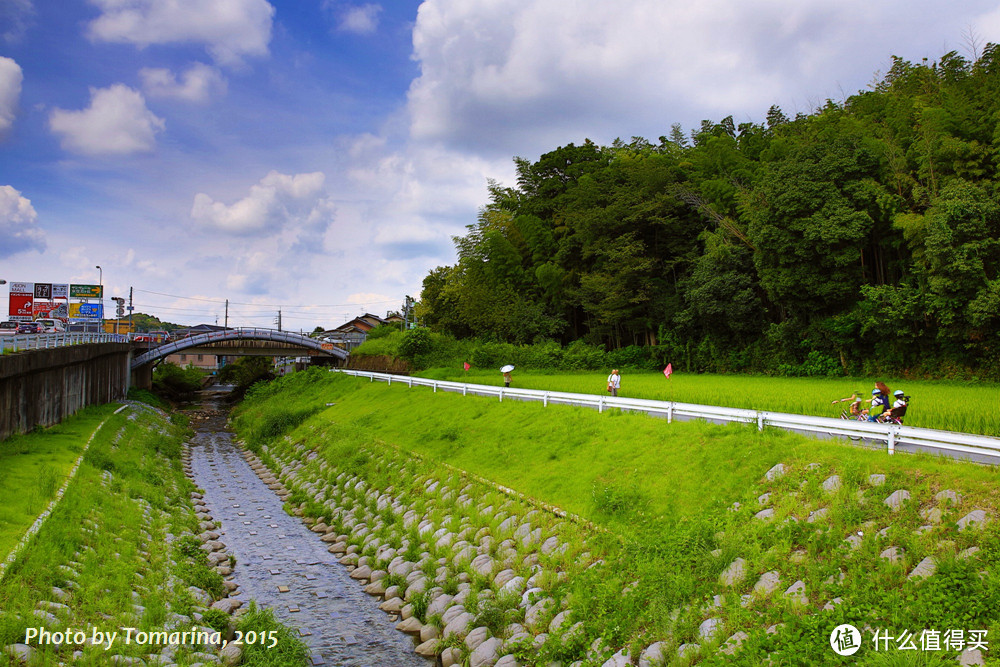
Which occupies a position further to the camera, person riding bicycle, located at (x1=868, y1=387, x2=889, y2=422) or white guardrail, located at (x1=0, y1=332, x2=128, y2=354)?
white guardrail, located at (x1=0, y1=332, x2=128, y2=354)

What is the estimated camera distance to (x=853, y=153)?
2906cm

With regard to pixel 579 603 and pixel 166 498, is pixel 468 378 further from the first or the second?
pixel 579 603

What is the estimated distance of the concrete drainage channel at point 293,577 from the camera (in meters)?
9.84

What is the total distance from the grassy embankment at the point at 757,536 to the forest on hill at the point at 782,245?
64.0ft

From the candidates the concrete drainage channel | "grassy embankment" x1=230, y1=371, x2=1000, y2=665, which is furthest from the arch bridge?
"grassy embankment" x1=230, y1=371, x2=1000, y2=665

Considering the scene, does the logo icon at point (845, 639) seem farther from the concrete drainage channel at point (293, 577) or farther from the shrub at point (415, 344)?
the shrub at point (415, 344)

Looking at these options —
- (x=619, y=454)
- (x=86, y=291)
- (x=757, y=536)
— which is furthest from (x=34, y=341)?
(x=86, y=291)

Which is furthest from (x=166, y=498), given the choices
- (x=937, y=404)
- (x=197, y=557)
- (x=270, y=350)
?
(x=270, y=350)

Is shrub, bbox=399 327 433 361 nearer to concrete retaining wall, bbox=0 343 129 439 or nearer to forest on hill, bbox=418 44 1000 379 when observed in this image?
forest on hill, bbox=418 44 1000 379

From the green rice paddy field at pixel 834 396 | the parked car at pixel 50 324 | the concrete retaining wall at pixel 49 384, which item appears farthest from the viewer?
the parked car at pixel 50 324

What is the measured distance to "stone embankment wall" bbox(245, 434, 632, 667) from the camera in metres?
8.80

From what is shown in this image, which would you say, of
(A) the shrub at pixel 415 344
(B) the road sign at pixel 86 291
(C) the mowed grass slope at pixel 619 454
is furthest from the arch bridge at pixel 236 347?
(C) the mowed grass slope at pixel 619 454

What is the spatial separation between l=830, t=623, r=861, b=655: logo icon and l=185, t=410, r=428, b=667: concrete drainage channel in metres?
6.09

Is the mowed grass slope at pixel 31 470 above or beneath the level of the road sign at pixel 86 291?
beneath
